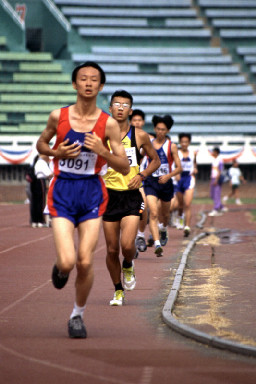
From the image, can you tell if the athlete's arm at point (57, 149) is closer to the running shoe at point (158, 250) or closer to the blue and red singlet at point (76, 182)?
the blue and red singlet at point (76, 182)

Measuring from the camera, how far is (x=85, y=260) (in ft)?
22.4

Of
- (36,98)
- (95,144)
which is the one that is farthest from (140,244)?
(36,98)

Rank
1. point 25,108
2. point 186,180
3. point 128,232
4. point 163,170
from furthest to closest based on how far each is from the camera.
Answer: point 25,108
point 186,180
point 163,170
point 128,232

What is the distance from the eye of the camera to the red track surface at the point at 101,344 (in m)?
5.61

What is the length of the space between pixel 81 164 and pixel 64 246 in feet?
2.15

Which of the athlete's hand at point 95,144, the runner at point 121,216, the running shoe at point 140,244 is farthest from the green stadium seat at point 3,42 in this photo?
the athlete's hand at point 95,144

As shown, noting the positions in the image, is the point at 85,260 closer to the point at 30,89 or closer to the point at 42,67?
the point at 30,89

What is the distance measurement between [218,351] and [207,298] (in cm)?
266

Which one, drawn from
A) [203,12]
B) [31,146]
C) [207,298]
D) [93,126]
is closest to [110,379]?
[93,126]

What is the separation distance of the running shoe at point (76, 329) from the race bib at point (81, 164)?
113 centimetres

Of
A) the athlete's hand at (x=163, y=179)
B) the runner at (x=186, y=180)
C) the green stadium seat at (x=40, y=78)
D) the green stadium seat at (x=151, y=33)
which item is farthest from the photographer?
the green stadium seat at (x=151, y=33)

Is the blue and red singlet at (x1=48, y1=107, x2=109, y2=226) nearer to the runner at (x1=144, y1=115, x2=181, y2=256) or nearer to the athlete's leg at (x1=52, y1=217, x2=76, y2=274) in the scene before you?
the athlete's leg at (x1=52, y1=217, x2=76, y2=274)

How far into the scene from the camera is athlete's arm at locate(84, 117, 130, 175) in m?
6.62

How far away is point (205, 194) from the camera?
4266 centimetres
